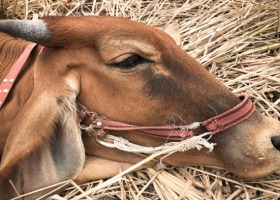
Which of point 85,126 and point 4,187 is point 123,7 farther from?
point 4,187

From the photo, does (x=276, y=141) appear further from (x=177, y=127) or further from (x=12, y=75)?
(x=12, y=75)

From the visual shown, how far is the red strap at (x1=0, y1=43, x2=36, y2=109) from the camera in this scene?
318cm

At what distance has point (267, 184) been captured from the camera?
2723mm

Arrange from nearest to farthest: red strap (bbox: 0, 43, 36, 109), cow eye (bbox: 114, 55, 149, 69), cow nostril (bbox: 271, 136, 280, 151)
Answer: cow nostril (bbox: 271, 136, 280, 151), cow eye (bbox: 114, 55, 149, 69), red strap (bbox: 0, 43, 36, 109)

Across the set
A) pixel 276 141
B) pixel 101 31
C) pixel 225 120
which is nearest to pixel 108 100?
pixel 101 31

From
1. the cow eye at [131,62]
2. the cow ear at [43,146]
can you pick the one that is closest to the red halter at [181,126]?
the cow ear at [43,146]

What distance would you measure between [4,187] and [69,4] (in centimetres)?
247

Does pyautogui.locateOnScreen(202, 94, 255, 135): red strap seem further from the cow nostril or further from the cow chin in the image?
→ the cow nostril

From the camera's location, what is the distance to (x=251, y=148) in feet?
8.48

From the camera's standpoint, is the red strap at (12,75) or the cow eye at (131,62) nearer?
the cow eye at (131,62)

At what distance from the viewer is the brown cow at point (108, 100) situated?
8.68ft

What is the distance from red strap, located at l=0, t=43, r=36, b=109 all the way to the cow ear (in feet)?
1.60

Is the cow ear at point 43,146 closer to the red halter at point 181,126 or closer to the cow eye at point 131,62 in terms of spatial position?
the red halter at point 181,126

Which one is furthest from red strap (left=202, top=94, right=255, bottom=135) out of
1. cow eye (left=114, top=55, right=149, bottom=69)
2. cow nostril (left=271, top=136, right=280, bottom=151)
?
cow eye (left=114, top=55, right=149, bottom=69)
